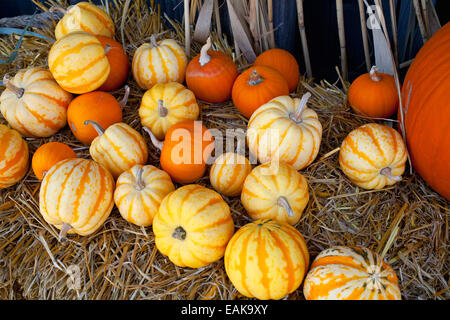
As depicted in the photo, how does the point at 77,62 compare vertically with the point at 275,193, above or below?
above

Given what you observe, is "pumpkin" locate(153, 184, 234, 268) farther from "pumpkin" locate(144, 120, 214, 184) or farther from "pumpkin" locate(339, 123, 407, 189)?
"pumpkin" locate(339, 123, 407, 189)

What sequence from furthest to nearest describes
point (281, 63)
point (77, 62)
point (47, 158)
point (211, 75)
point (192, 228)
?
1. point (281, 63)
2. point (211, 75)
3. point (77, 62)
4. point (47, 158)
5. point (192, 228)

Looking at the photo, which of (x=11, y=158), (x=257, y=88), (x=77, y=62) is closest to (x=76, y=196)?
(x=11, y=158)

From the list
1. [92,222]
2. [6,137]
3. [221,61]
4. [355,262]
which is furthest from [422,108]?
[6,137]

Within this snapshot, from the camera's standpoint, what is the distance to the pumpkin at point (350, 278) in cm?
151

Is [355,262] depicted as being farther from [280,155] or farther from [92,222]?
[92,222]

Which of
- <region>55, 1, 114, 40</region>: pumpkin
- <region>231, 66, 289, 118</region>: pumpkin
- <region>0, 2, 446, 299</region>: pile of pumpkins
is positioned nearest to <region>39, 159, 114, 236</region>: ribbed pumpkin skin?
<region>0, 2, 446, 299</region>: pile of pumpkins

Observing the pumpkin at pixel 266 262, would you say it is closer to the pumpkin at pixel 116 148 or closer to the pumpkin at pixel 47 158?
the pumpkin at pixel 116 148

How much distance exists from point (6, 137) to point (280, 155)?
4.89 feet

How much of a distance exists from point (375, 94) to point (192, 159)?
3.68 feet

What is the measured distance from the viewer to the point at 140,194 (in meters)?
1.94

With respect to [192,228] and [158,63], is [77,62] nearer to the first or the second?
[158,63]

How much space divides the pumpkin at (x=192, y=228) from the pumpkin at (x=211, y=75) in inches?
37.1

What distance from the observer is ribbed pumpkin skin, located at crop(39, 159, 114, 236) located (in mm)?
1890
